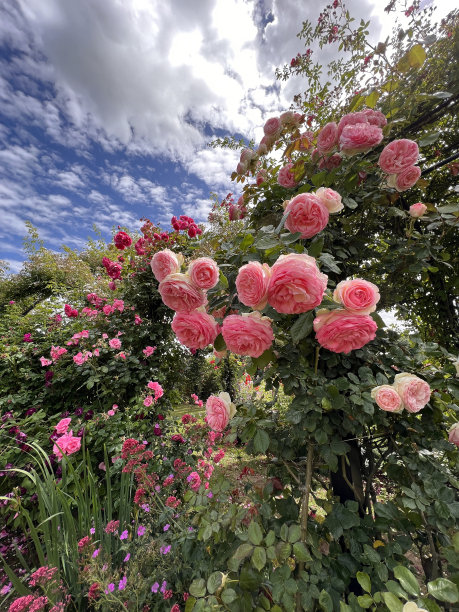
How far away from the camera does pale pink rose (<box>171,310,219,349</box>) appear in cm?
72

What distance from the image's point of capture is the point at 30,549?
155 centimetres

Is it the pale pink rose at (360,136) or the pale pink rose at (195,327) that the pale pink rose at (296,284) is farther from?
the pale pink rose at (360,136)

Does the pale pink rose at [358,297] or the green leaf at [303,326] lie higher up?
the pale pink rose at [358,297]

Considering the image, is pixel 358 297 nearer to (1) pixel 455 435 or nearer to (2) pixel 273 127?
(1) pixel 455 435

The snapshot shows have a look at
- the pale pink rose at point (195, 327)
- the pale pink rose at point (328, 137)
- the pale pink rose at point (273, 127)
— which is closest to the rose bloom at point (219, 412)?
the pale pink rose at point (195, 327)

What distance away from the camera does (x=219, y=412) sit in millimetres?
827

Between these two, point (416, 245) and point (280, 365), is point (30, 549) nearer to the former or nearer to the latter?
point (280, 365)

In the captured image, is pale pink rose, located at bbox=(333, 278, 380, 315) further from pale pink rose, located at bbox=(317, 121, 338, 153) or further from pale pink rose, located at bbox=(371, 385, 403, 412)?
pale pink rose, located at bbox=(317, 121, 338, 153)

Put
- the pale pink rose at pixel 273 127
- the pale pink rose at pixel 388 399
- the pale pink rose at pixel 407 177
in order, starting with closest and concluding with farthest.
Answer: the pale pink rose at pixel 388 399
the pale pink rose at pixel 407 177
the pale pink rose at pixel 273 127

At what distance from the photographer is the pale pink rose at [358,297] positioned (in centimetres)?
Answer: 59

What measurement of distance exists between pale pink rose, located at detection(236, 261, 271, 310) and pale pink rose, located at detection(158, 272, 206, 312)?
0.15m

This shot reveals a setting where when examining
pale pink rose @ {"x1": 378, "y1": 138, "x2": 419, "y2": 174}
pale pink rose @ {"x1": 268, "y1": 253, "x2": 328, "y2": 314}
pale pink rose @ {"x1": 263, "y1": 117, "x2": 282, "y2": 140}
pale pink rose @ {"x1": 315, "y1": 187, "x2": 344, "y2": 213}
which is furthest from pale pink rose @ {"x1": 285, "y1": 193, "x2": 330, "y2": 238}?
pale pink rose @ {"x1": 263, "y1": 117, "x2": 282, "y2": 140}

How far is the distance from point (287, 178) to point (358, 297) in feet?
2.33

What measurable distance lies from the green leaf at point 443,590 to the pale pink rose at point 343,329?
1.46ft
